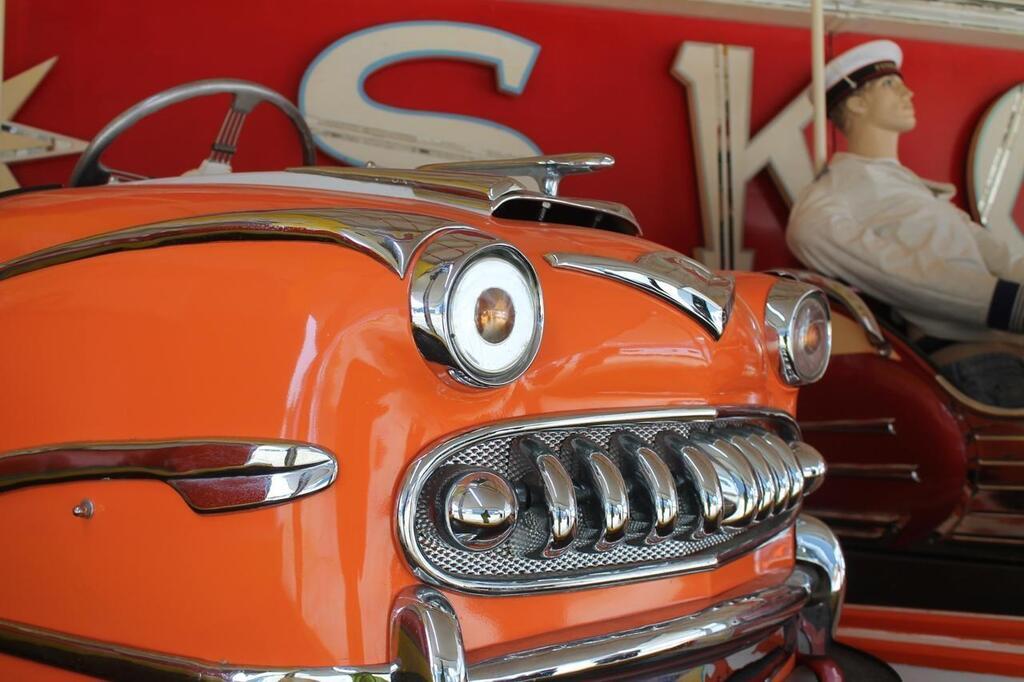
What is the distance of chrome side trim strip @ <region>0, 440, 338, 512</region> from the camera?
64cm

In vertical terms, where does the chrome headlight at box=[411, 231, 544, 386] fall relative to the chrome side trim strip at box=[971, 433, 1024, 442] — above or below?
above

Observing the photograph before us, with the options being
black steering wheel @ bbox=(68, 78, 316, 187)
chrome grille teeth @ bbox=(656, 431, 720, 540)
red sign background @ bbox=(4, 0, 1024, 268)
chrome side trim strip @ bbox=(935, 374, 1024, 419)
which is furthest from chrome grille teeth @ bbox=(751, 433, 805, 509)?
red sign background @ bbox=(4, 0, 1024, 268)

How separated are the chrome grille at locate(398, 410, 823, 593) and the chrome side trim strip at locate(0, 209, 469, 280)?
0.47ft

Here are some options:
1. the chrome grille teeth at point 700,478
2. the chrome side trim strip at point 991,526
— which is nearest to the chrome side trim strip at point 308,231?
the chrome grille teeth at point 700,478

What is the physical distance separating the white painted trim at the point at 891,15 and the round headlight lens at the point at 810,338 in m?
1.81

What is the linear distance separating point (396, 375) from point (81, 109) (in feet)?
5.74

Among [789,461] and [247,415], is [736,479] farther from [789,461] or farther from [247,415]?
[247,415]

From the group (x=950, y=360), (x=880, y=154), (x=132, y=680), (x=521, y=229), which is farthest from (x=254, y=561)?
(x=880, y=154)

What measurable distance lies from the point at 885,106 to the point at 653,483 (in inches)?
71.9

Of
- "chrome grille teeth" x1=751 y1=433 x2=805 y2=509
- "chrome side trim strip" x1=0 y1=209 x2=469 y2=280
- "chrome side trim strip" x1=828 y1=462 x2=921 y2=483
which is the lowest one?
"chrome side trim strip" x1=828 y1=462 x2=921 y2=483

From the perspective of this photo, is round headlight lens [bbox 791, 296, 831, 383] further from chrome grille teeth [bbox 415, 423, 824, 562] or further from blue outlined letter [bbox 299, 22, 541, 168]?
blue outlined letter [bbox 299, 22, 541, 168]

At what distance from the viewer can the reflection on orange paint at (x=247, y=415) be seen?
2.12 ft

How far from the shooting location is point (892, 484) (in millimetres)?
1745

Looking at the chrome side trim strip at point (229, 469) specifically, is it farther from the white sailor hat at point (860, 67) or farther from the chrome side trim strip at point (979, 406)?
the white sailor hat at point (860, 67)
